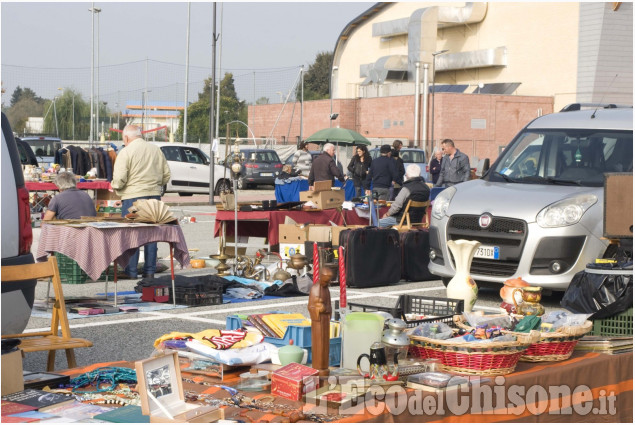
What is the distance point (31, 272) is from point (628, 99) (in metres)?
49.4

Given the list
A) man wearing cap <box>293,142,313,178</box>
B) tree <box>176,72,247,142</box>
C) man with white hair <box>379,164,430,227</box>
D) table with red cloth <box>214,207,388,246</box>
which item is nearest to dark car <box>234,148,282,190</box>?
man wearing cap <box>293,142,313,178</box>

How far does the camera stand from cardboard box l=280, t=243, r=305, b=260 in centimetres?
1296

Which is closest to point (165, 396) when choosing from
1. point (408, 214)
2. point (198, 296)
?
point (198, 296)

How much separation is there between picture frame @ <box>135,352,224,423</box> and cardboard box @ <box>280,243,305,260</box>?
27.8ft

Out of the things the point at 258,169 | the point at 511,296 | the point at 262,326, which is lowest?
the point at 262,326

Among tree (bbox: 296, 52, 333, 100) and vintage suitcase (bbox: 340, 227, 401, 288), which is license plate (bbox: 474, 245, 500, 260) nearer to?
vintage suitcase (bbox: 340, 227, 401, 288)

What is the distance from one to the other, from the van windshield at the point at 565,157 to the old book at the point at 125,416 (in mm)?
7228

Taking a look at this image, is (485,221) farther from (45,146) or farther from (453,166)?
(45,146)

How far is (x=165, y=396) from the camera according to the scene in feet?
14.1

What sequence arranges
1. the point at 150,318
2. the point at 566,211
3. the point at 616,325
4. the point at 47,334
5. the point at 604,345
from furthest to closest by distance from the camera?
the point at 566,211 < the point at 150,318 < the point at 616,325 < the point at 47,334 < the point at 604,345

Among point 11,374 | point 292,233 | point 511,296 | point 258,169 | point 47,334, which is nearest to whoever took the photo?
point 11,374

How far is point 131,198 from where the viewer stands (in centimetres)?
1177

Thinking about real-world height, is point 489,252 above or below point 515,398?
above

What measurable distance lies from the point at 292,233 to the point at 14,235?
22.6ft
